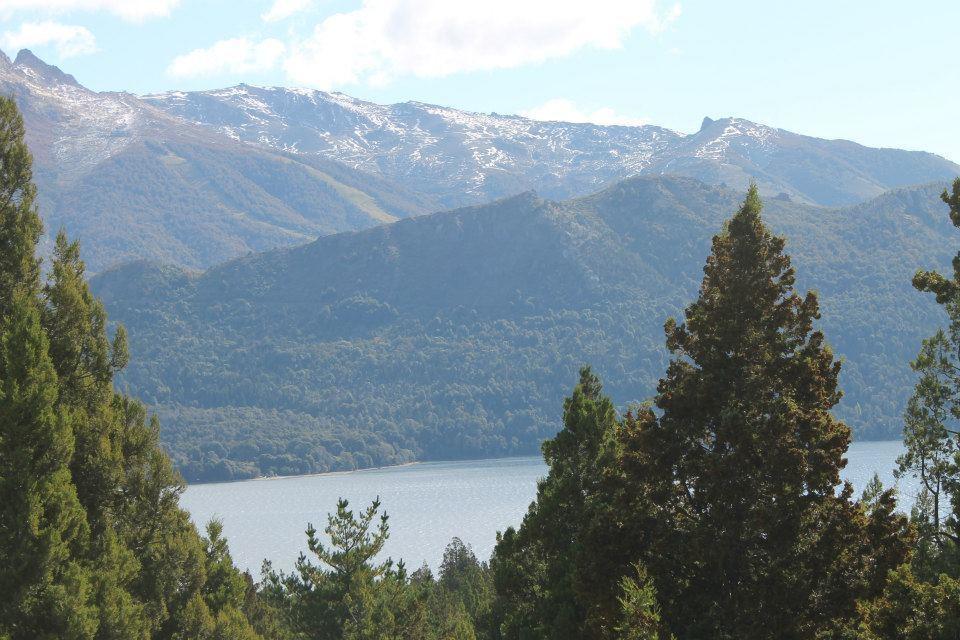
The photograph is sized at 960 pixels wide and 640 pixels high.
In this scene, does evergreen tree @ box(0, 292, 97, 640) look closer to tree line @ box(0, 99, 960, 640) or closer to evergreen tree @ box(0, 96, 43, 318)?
tree line @ box(0, 99, 960, 640)

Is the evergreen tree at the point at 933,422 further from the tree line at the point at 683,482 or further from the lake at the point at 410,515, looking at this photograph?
the lake at the point at 410,515

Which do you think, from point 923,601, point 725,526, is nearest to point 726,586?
point 725,526

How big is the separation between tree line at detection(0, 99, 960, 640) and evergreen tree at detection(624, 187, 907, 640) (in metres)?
0.03

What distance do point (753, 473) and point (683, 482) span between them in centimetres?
110

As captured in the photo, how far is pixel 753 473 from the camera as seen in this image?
1493 cm

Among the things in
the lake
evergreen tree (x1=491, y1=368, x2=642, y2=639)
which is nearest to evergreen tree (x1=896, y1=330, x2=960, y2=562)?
evergreen tree (x1=491, y1=368, x2=642, y2=639)

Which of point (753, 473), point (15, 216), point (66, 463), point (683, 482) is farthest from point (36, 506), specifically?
point (753, 473)

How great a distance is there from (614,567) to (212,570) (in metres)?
16.3

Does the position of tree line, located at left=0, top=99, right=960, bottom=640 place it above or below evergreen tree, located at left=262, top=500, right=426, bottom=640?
above

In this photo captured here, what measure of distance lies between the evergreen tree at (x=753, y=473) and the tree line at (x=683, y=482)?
3 cm

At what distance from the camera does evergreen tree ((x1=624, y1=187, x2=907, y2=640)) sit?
14.6 meters

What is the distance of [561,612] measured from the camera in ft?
61.4

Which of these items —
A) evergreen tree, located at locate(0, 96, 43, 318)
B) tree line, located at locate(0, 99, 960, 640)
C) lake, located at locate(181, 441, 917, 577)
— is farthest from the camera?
lake, located at locate(181, 441, 917, 577)

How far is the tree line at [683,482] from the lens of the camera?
1370 centimetres
